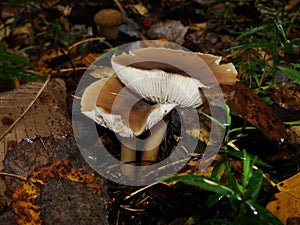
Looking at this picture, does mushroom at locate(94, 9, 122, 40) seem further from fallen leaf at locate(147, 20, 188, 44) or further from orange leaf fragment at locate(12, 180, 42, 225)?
orange leaf fragment at locate(12, 180, 42, 225)

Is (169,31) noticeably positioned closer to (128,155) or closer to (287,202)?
(128,155)

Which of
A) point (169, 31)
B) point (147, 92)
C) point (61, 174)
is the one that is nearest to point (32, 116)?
point (61, 174)

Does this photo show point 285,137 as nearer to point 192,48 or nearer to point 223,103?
point 223,103

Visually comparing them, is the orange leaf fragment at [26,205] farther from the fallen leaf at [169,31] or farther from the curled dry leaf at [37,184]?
the fallen leaf at [169,31]

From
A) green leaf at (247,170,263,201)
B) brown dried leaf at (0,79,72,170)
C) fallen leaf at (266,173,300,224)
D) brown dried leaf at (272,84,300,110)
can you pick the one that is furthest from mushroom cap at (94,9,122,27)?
green leaf at (247,170,263,201)

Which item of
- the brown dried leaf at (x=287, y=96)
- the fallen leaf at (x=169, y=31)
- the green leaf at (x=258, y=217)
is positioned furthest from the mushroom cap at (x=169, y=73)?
the fallen leaf at (x=169, y=31)
